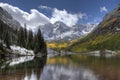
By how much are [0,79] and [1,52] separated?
115 m

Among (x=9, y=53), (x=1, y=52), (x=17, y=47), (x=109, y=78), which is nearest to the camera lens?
(x=109, y=78)

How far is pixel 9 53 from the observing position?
178 m

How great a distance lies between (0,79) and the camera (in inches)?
1940

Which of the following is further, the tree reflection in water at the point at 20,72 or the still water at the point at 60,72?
the tree reflection in water at the point at 20,72

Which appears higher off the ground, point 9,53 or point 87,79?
point 9,53

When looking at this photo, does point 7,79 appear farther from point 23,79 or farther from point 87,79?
point 87,79

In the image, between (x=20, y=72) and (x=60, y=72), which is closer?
(x=20, y=72)

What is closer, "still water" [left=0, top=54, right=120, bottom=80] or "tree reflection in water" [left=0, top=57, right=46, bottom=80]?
"still water" [left=0, top=54, right=120, bottom=80]

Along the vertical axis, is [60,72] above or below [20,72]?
below

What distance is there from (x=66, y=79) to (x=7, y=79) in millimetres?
11322

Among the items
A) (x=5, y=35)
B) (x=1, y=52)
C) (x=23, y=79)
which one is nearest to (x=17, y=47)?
(x=5, y=35)

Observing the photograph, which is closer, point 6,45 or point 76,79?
point 76,79

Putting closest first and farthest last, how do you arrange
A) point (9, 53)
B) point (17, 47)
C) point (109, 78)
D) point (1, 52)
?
point (109, 78) < point (1, 52) < point (9, 53) < point (17, 47)

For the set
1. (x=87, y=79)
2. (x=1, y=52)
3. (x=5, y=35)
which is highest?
(x=5, y=35)
